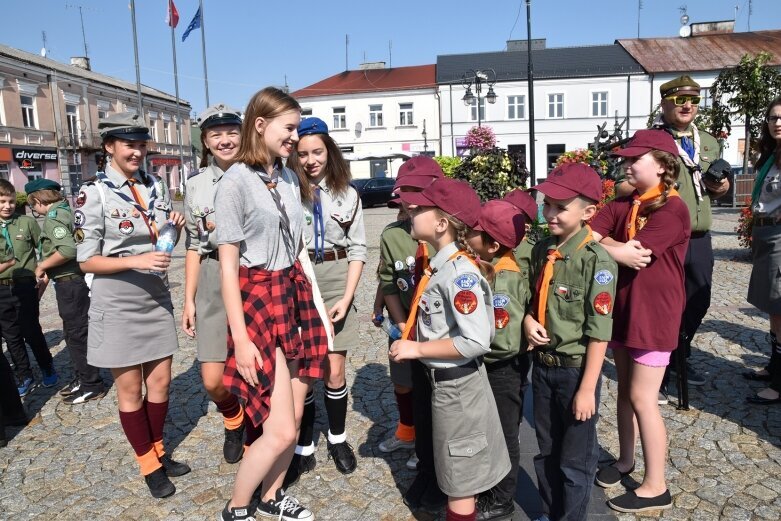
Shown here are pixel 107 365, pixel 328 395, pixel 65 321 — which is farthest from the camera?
pixel 65 321

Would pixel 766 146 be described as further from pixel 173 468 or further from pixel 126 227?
pixel 173 468

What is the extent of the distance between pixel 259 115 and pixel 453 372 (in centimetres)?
141

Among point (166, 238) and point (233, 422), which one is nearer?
point (166, 238)

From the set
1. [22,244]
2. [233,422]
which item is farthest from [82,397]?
[233,422]

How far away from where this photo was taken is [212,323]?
10.9 ft

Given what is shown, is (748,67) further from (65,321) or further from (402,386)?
(65,321)

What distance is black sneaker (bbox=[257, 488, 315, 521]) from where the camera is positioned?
113 inches

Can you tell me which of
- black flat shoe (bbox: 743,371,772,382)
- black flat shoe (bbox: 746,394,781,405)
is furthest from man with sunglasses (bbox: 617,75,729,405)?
black flat shoe (bbox: 743,371,772,382)

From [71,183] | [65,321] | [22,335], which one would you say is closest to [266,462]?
[65,321]

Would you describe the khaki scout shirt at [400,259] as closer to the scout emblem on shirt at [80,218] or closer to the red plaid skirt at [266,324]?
the red plaid skirt at [266,324]

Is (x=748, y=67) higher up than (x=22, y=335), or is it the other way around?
(x=748, y=67)

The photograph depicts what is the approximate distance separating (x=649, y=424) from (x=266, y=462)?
1.87m

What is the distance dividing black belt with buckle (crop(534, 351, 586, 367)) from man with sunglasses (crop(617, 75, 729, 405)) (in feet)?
5.25

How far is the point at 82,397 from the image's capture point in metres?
4.82
